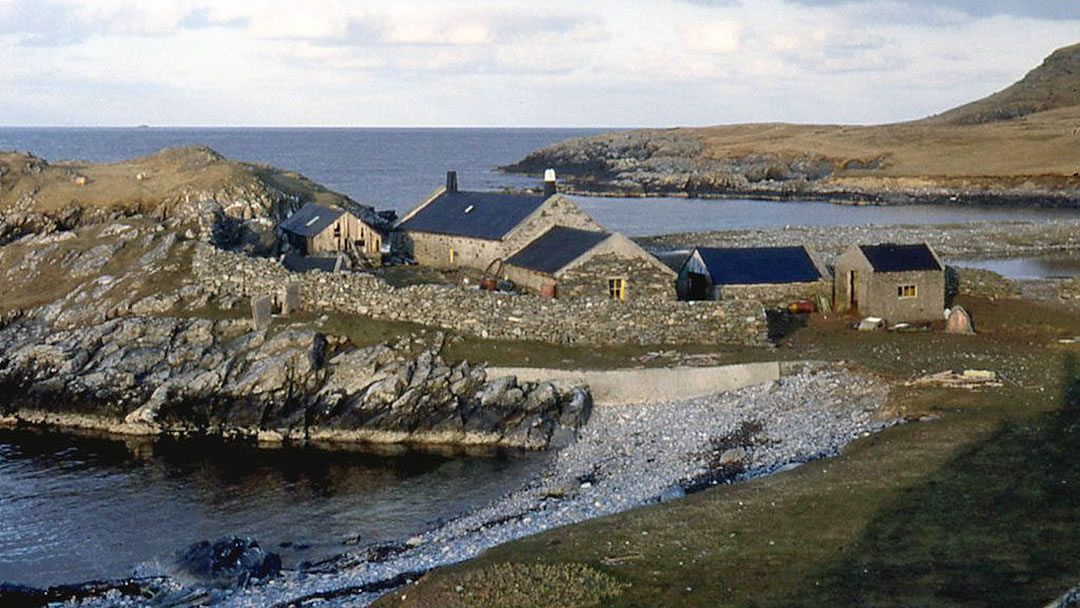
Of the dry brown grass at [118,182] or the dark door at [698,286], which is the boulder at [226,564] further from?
the dry brown grass at [118,182]

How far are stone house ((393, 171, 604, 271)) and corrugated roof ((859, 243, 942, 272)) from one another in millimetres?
11434

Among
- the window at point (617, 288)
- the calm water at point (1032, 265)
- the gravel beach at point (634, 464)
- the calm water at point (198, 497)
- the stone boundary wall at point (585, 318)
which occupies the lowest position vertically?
the calm water at point (198, 497)

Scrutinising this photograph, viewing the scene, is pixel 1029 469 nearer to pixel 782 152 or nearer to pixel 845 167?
pixel 845 167

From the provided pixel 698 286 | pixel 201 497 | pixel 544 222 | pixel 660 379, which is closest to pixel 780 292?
pixel 698 286

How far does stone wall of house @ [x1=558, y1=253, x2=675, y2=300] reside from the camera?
43094mm

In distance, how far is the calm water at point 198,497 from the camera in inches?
1086

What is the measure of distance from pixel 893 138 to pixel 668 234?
97371mm

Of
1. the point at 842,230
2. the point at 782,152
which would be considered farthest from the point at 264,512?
the point at 782,152

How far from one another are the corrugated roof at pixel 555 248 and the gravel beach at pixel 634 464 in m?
9.29

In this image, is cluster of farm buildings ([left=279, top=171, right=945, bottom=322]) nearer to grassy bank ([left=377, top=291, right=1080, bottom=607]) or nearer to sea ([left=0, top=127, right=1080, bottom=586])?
sea ([left=0, top=127, right=1080, bottom=586])

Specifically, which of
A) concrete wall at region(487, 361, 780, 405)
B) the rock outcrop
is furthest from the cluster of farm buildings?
the rock outcrop

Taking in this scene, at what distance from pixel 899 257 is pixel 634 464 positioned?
17.0 meters

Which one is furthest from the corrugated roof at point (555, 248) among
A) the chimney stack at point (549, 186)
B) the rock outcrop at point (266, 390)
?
the rock outcrop at point (266, 390)

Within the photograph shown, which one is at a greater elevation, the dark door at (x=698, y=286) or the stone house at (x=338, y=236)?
the stone house at (x=338, y=236)
